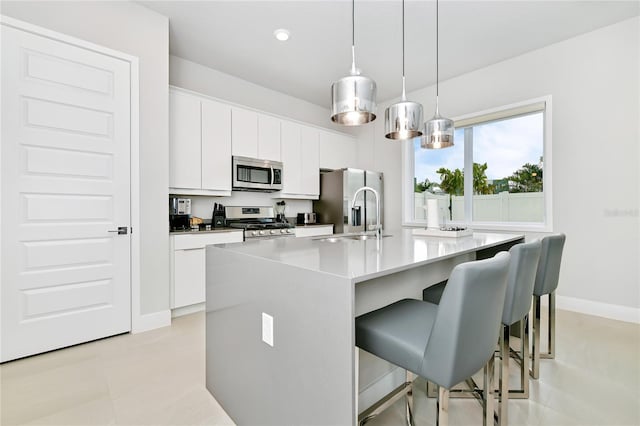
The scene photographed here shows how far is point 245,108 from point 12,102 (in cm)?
212

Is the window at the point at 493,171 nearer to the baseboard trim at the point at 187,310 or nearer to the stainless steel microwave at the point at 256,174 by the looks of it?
the stainless steel microwave at the point at 256,174

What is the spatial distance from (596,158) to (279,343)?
363cm

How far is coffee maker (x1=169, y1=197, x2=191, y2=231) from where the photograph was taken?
3.27m

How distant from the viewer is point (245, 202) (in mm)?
4109

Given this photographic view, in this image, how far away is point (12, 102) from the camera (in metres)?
2.10

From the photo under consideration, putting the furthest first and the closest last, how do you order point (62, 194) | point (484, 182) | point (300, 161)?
point (300, 161) → point (484, 182) → point (62, 194)

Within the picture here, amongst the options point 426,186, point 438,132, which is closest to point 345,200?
point 426,186

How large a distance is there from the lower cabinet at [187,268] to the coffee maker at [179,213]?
0.27 metres

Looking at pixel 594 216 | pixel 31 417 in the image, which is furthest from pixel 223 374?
pixel 594 216

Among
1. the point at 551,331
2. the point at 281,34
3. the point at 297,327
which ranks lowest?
the point at 551,331

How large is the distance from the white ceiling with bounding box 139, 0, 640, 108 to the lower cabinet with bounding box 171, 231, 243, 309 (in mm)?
2091

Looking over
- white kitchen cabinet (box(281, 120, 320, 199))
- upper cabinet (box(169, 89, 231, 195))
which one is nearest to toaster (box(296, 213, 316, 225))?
white kitchen cabinet (box(281, 120, 320, 199))

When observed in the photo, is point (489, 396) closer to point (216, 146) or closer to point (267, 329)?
point (267, 329)

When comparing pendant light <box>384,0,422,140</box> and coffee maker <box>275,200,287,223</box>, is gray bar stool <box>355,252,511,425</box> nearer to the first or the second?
pendant light <box>384,0,422,140</box>
